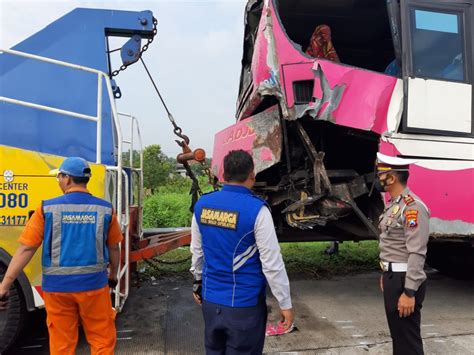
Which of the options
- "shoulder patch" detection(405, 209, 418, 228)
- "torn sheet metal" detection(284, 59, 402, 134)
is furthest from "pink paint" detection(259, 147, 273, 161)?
"shoulder patch" detection(405, 209, 418, 228)

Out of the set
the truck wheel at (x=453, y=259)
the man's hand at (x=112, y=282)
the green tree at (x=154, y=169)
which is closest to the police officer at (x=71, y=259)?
the man's hand at (x=112, y=282)

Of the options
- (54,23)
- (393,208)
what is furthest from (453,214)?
(54,23)

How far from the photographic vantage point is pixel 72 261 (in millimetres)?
2564

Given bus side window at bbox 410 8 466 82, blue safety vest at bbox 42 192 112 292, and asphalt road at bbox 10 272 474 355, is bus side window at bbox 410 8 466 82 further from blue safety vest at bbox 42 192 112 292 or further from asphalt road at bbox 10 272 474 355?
blue safety vest at bbox 42 192 112 292

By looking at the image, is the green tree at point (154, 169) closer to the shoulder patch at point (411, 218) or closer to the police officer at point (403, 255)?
the police officer at point (403, 255)

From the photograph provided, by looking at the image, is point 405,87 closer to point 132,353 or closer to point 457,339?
point 457,339

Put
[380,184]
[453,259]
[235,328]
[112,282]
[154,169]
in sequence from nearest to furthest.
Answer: [235,328] < [380,184] < [112,282] < [453,259] < [154,169]

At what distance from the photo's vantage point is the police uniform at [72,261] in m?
2.55

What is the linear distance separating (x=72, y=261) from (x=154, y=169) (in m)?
20.4

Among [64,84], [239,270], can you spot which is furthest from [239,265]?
[64,84]

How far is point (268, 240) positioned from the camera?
2.13 metres

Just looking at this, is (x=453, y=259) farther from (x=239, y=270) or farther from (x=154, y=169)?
(x=154, y=169)

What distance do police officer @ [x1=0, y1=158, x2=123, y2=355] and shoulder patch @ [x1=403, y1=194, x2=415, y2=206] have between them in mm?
1850

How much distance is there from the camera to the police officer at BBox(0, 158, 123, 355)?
2.54 meters
